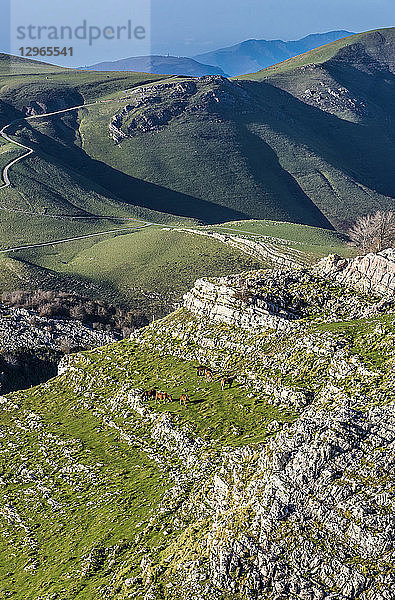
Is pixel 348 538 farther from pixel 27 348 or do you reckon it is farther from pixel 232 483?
pixel 27 348

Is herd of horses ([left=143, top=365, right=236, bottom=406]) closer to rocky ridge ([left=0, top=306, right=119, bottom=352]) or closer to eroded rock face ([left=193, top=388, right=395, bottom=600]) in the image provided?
eroded rock face ([left=193, top=388, right=395, bottom=600])

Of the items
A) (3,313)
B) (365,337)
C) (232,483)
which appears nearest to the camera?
(232,483)

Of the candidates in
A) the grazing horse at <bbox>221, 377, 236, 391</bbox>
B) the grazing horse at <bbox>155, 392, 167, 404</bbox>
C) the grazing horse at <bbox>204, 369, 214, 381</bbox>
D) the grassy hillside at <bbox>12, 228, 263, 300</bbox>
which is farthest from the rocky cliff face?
the grassy hillside at <bbox>12, 228, 263, 300</bbox>

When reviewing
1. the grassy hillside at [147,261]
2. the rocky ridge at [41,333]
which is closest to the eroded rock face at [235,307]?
the rocky ridge at [41,333]

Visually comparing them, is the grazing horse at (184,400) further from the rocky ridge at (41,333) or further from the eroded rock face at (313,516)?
the rocky ridge at (41,333)

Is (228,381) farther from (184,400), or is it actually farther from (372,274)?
(372,274)

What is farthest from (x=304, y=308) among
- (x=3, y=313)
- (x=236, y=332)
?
(x=3, y=313)

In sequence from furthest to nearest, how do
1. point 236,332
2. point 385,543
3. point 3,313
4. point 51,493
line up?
point 3,313 → point 236,332 → point 51,493 → point 385,543
